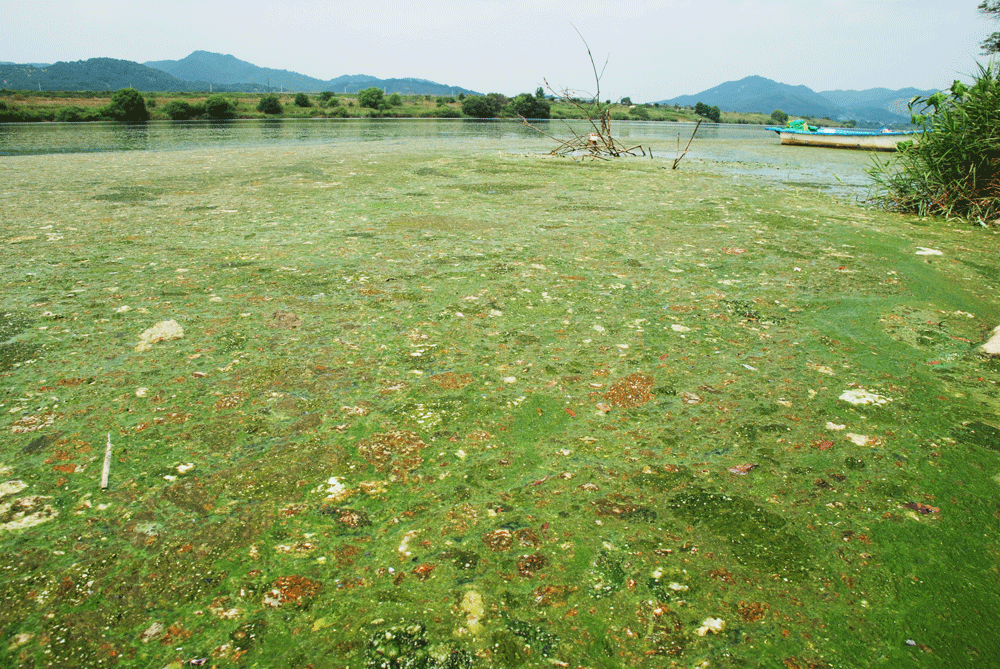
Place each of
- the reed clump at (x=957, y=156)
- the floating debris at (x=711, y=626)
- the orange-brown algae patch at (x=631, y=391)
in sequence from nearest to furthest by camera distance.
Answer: the floating debris at (x=711, y=626), the orange-brown algae patch at (x=631, y=391), the reed clump at (x=957, y=156)

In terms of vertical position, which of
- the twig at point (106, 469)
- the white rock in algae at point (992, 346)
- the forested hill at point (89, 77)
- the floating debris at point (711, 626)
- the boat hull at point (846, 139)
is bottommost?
the floating debris at point (711, 626)

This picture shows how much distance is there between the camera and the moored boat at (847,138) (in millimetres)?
18547

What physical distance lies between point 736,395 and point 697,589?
1.18 metres

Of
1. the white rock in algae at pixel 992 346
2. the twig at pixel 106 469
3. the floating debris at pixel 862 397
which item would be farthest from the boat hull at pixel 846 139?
the twig at pixel 106 469

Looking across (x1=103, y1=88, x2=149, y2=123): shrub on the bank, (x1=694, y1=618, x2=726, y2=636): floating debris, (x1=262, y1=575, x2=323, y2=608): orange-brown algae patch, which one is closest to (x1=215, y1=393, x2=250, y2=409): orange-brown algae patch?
(x1=262, y1=575, x2=323, y2=608): orange-brown algae patch

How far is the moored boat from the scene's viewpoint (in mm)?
18547

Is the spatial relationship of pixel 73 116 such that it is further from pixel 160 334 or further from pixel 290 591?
pixel 290 591

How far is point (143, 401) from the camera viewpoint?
216 cm

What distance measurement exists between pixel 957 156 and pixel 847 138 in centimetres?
1657

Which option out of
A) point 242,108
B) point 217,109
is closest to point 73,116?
point 217,109

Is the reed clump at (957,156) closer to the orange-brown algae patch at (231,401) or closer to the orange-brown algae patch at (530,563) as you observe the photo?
the orange-brown algae patch at (530,563)

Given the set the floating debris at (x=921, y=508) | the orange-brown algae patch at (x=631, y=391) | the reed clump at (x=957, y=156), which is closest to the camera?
the floating debris at (x=921, y=508)

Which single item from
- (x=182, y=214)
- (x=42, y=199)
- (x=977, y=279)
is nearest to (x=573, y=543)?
(x=977, y=279)

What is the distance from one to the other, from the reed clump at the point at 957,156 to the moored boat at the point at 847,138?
13305mm
